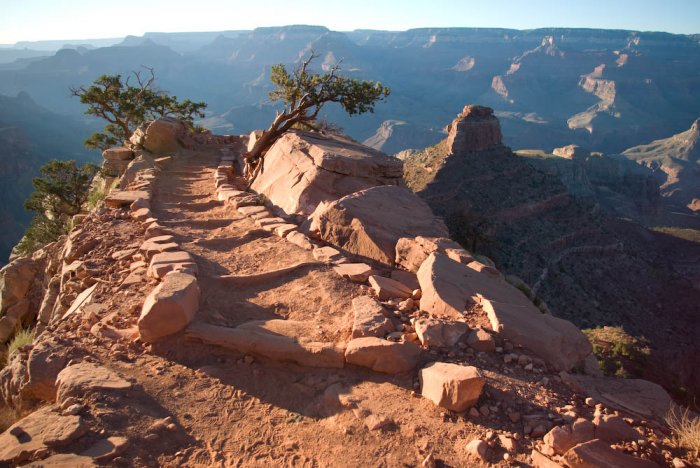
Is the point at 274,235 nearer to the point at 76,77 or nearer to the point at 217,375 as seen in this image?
the point at 217,375

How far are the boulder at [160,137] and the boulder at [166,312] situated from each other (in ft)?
40.8

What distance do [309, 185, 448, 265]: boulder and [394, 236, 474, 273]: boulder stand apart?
6.3 inches

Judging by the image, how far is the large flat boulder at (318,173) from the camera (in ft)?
32.3

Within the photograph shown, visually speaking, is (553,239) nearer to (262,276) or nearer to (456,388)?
(262,276)

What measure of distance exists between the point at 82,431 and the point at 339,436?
1.83 m

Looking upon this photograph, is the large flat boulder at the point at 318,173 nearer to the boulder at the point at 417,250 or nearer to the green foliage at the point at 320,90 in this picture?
the green foliage at the point at 320,90

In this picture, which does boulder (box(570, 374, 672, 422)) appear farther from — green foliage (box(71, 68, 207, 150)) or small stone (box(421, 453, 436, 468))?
green foliage (box(71, 68, 207, 150))

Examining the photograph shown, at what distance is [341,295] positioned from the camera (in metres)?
5.56

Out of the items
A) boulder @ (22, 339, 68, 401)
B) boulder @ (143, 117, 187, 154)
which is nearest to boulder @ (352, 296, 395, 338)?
boulder @ (22, 339, 68, 401)

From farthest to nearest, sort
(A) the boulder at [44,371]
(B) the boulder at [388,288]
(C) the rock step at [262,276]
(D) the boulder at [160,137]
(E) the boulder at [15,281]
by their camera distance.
Answer: (D) the boulder at [160,137], (E) the boulder at [15,281], (C) the rock step at [262,276], (B) the boulder at [388,288], (A) the boulder at [44,371]

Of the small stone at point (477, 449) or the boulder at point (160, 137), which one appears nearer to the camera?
the small stone at point (477, 449)

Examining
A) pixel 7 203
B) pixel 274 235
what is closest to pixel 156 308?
pixel 274 235

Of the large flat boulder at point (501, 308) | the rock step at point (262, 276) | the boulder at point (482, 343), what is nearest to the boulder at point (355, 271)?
the rock step at point (262, 276)

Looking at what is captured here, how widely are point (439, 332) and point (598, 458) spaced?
66.5 inches
